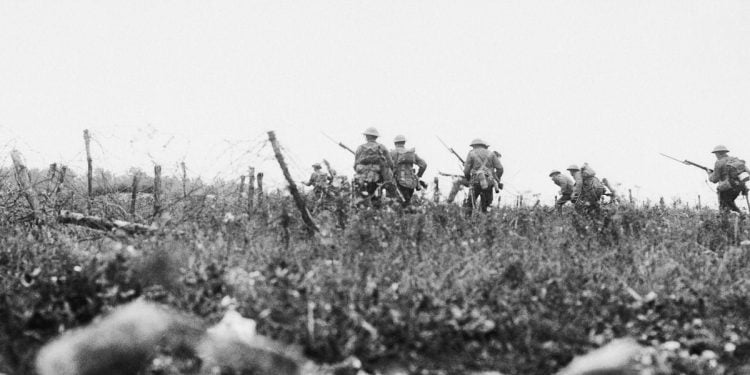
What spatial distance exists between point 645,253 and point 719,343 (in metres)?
2.43

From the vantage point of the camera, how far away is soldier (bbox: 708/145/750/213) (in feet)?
42.9

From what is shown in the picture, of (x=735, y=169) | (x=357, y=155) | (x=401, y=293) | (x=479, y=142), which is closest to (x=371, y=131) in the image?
(x=357, y=155)

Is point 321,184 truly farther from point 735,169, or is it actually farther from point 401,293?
point 735,169

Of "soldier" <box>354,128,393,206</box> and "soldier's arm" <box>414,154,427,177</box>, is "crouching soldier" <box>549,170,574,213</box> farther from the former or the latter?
"soldier" <box>354,128,393,206</box>

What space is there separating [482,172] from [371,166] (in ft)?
7.85

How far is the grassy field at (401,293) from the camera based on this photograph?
4750 mm

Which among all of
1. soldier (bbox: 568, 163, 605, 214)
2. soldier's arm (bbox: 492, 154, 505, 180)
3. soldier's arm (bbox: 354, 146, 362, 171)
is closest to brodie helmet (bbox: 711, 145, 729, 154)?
soldier (bbox: 568, 163, 605, 214)

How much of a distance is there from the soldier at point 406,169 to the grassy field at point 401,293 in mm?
4579

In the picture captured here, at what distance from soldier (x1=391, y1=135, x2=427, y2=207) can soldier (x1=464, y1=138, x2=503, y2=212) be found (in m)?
0.99

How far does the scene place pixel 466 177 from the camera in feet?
41.5

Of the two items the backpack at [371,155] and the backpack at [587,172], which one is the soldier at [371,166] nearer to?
the backpack at [371,155]

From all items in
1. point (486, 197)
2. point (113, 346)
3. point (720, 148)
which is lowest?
point (113, 346)

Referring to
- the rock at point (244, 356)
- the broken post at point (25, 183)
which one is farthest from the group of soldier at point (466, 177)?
the rock at point (244, 356)

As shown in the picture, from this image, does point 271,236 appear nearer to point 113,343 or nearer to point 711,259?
point 113,343
